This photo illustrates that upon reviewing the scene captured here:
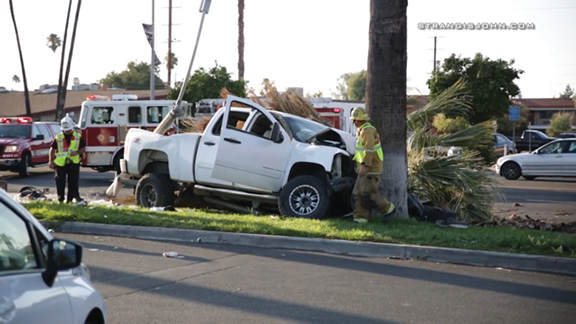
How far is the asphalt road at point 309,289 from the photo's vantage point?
733cm

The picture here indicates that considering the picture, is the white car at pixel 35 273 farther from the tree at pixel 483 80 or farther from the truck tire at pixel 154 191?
the tree at pixel 483 80

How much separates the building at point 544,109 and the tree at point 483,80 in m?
33.6

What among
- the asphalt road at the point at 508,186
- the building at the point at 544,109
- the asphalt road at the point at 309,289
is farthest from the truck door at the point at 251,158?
the building at the point at 544,109

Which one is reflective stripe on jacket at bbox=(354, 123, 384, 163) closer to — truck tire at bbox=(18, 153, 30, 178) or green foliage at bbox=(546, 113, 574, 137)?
truck tire at bbox=(18, 153, 30, 178)

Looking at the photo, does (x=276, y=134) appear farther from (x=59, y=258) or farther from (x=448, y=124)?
(x=448, y=124)

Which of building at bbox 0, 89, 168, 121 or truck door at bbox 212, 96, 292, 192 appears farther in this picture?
building at bbox 0, 89, 168, 121

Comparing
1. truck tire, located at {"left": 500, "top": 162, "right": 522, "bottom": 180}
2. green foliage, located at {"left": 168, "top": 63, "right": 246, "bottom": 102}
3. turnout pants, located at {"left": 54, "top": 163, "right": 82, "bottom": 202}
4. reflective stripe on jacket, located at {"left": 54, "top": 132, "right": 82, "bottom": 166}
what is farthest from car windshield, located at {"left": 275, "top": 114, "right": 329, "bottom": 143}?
green foliage, located at {"left": 168, "top": 63, "right": 246, "bottom": 102}

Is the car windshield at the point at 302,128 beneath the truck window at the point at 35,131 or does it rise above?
above

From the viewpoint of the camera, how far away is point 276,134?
13898 millimetres

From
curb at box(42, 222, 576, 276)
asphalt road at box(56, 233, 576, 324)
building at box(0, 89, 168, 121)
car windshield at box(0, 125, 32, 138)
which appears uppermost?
building at box(0, 89, 168, 121)

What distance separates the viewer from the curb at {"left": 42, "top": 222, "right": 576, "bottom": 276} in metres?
9.93

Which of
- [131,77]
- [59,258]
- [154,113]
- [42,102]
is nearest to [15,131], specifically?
[154,113]

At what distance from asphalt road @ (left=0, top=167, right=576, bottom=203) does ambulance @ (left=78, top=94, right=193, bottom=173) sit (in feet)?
2.45

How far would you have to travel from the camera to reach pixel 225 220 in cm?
1269
